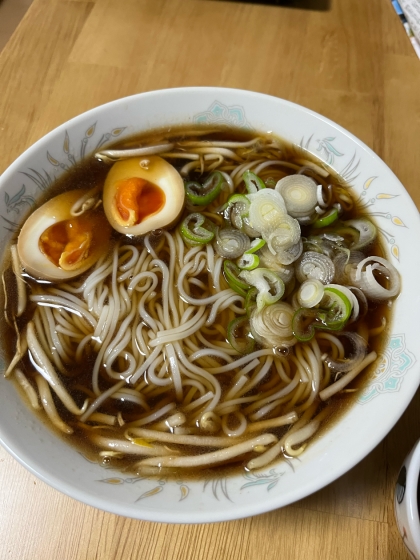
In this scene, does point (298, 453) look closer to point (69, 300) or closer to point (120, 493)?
point (120, 493)

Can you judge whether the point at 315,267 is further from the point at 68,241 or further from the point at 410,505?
the point at 68,241

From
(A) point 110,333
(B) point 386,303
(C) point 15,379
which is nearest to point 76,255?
(A) point 110,333

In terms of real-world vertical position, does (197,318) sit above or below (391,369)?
below

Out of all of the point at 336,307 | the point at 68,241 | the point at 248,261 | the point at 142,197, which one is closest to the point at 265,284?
the point at 248,261

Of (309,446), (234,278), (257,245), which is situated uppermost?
(257,245)

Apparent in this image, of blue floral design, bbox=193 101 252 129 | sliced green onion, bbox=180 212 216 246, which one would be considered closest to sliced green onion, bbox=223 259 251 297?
sliced green onion, bbox=180 212 216 246

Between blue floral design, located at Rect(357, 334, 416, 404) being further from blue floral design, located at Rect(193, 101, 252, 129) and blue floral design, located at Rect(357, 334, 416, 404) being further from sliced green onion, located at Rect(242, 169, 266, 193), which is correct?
blue floral design, located at Rect(193, 101, 252, 129)

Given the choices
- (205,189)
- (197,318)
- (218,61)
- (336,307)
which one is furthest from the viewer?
(218,61)
